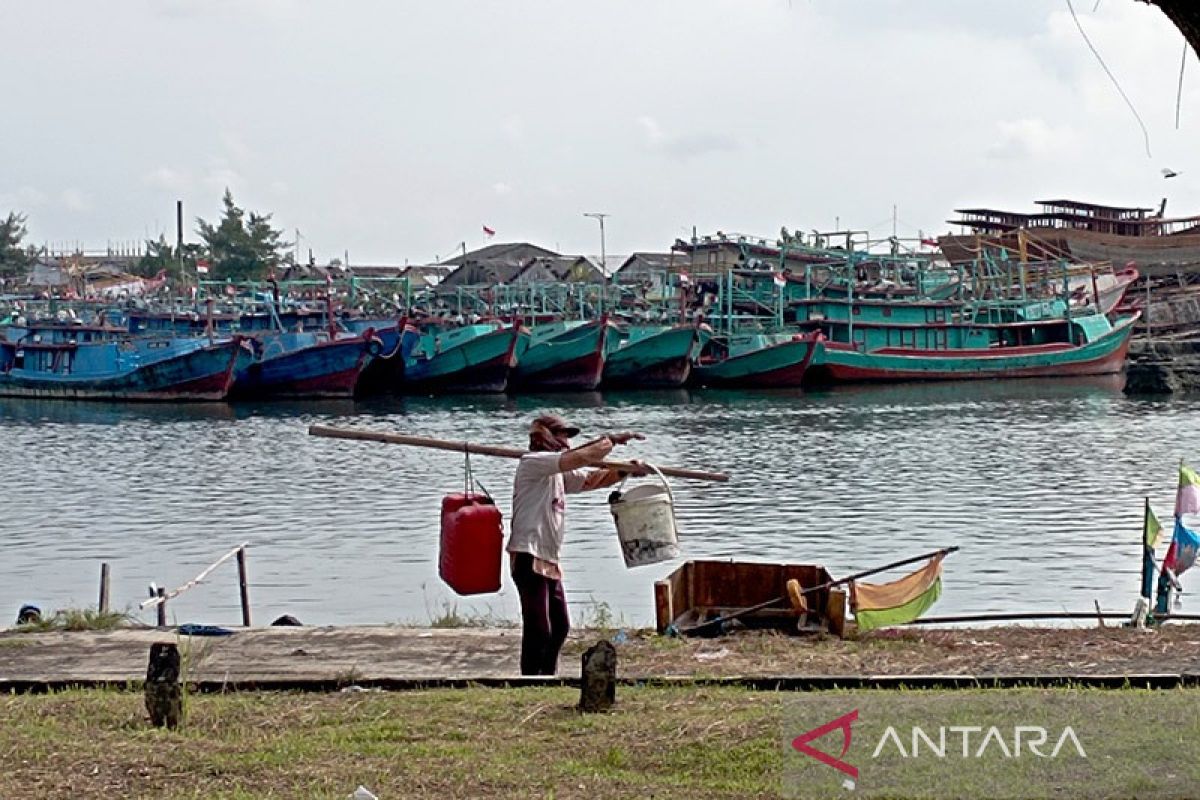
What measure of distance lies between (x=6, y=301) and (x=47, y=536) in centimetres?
4561

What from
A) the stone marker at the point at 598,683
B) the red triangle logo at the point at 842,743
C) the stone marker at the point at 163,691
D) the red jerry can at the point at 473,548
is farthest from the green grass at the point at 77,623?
the red triangle logo at the point at 842,743

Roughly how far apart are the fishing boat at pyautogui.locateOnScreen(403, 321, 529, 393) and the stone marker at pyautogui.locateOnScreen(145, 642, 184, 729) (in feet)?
144

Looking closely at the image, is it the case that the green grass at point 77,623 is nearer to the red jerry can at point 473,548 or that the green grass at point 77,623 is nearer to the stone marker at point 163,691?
the red jerry can at point 473,548

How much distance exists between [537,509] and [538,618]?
506 mm

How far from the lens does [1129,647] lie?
8.07 metres

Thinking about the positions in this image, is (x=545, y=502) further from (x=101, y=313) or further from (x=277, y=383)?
(x=101, y=313)

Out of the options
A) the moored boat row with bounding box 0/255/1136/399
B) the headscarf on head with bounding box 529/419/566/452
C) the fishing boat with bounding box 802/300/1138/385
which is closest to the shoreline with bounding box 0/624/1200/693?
the headscarf on head with bounding box 529/419/566/452

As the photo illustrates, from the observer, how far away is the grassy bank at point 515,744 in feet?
16.3

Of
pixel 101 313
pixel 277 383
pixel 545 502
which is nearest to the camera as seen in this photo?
pixel 545 502

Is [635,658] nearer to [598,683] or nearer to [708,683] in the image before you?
[708,683]

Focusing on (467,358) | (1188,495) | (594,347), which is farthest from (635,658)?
(467,358)

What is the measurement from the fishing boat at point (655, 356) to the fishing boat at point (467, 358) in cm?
300

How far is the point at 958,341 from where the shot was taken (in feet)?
180

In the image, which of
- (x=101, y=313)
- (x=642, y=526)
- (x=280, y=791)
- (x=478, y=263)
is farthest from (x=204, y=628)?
(x=478, y=263)
